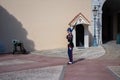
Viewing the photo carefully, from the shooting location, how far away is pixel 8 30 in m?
17.9

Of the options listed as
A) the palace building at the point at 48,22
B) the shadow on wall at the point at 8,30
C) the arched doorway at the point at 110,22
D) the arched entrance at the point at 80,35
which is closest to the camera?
the shadow on wall at the point at 8,30

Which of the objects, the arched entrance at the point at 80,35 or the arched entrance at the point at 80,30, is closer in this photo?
the arched entrance at the point at 80,30

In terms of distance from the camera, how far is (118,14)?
24438 mm

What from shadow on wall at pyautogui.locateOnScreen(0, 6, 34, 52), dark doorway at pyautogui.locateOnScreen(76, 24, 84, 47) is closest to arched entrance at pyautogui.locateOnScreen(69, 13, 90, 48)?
dark doorway at pyautogui.locateOnScreen(76, 24, 84, 47)

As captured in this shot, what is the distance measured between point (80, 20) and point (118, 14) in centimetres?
798

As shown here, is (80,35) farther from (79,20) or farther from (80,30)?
(79,20)

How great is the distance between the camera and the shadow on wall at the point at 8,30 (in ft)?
58.2

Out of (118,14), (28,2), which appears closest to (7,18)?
(28,2)

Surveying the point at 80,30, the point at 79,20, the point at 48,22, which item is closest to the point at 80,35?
the point at 80,30

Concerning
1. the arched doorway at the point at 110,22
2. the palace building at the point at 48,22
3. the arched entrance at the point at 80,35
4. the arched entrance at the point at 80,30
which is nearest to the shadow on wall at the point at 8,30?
the palace building at the point at 48,22

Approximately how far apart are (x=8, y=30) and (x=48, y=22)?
10.3 feet

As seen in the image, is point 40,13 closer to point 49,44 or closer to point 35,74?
point 49,44

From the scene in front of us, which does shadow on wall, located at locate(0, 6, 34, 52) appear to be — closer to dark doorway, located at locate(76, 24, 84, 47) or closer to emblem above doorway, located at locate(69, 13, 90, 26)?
emblem above doorway, located at locate(69, 13, 90, 26)

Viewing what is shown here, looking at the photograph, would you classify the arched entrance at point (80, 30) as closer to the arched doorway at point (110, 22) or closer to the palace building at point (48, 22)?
the palace building at point (48, 22)
